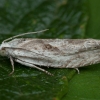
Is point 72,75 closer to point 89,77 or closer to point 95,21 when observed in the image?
point 89,77

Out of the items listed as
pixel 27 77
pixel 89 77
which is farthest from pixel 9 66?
pixel 89 77

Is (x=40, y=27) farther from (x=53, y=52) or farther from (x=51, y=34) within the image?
(x=53, y=52)

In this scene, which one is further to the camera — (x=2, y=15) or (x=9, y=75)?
(x=2, y=15)

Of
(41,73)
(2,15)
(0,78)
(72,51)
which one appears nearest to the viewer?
(0,78)

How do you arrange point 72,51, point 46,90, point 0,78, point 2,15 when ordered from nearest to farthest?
point 46,90, point 0,78, point 72,51, point 2,15

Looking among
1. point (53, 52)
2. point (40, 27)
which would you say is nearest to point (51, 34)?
point (40, 27)

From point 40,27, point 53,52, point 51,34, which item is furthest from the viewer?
point 40,27

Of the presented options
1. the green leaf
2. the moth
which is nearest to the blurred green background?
the green leaf
